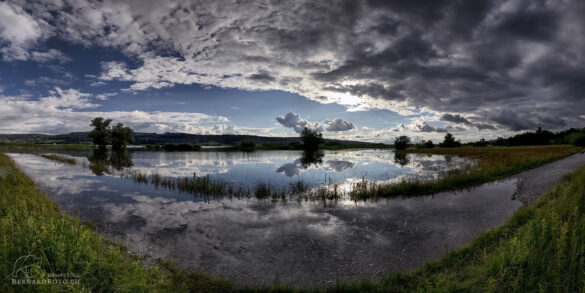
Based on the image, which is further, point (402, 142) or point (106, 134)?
point (402, 142)

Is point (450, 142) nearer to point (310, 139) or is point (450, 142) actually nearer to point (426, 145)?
point (426, 145)

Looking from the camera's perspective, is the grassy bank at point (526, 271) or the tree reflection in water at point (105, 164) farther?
the tree reflection in water at point (105, 164)

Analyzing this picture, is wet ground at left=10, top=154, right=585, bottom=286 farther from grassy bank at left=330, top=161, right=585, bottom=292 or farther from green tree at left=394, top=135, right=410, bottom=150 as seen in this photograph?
green tree at left=394, top=135, right=410, bottom=150

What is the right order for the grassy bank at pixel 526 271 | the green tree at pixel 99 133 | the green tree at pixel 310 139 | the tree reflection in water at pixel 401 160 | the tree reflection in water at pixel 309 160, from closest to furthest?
the grassy bank at pixel 526 271, the tree reflection in water at pixel 309 160, the tree reflection in water at pixel 401 160, the green tree at pixel 99 133, the green tree at pixel 310 139

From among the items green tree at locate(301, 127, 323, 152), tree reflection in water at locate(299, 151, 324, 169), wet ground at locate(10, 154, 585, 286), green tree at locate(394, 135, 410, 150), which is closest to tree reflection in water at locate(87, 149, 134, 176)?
wet ground at locate(10, 154, 585, 286)

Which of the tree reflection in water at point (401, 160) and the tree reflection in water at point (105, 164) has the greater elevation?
the tree reflection in water at point (401, 160)

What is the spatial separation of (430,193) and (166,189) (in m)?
20.5

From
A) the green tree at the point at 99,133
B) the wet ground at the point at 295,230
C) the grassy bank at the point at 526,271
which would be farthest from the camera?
the green tree at the point at 99,133

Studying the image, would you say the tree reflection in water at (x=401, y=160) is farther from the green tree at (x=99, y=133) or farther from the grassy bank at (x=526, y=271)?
the green tree at (x=99, y=133)

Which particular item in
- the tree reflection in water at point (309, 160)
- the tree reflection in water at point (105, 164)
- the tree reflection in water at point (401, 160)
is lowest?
the tree reflection in water at point (105, 164)

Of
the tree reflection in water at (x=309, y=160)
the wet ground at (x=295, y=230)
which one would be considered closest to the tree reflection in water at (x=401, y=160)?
the tree reflection in water at (x=309, y=160)

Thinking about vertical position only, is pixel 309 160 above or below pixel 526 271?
below

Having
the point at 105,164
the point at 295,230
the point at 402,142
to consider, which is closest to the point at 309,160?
the point at 105,164

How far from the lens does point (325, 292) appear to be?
227 inches
